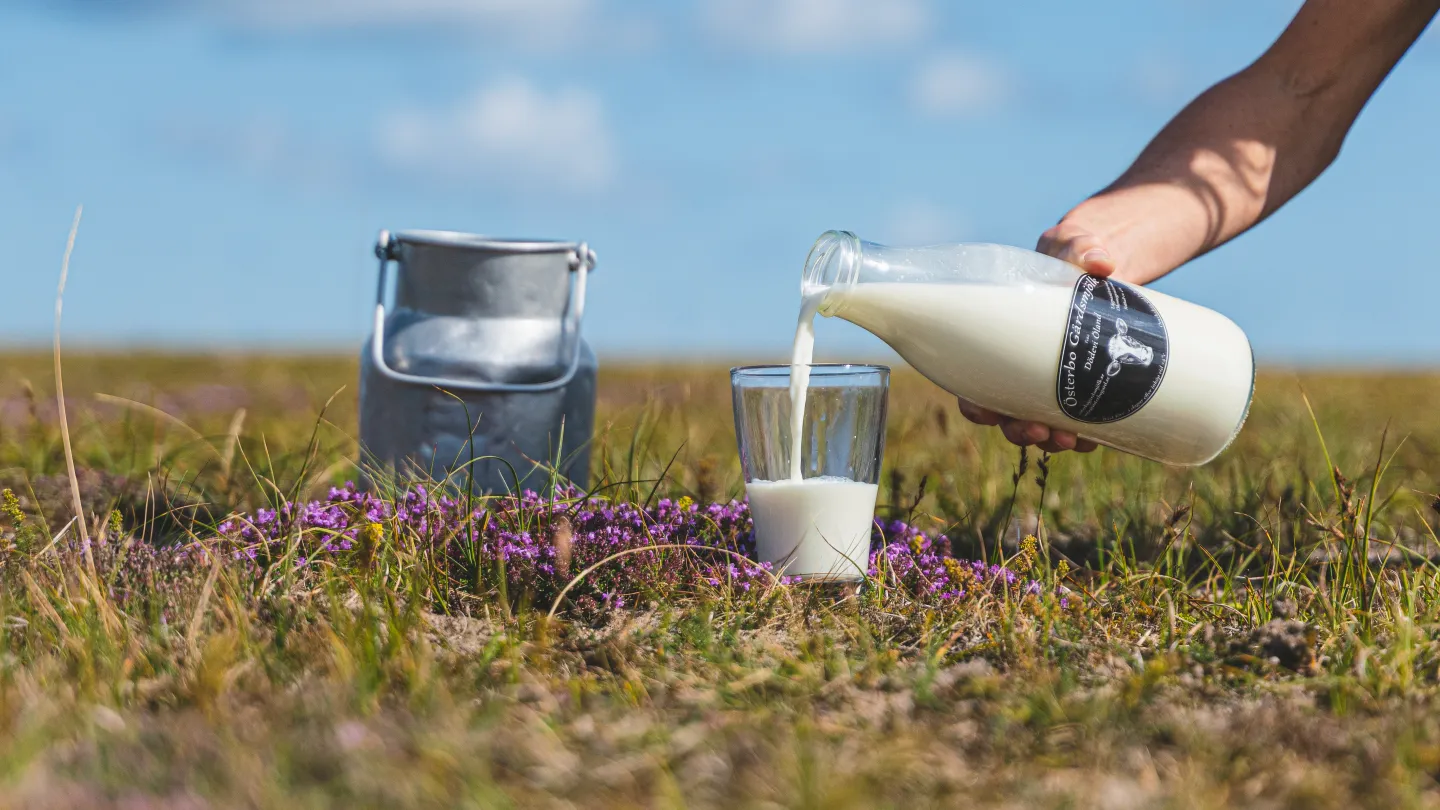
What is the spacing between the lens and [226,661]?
2174 mm

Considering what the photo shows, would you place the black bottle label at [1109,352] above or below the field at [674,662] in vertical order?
above

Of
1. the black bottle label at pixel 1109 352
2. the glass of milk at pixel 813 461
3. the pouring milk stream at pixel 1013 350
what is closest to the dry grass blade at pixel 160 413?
the glass of milk at pixel 813 461

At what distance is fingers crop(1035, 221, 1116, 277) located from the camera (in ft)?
9.58

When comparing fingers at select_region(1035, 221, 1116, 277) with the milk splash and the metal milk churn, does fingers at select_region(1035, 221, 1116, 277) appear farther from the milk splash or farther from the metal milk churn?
the metal milk churn

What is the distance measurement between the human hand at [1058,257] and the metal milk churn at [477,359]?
4.19 ft

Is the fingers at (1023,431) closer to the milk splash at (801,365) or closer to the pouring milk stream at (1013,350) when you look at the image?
the pouring milk stream at (1013,350)

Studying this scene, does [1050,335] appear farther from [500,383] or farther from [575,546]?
[500,383]

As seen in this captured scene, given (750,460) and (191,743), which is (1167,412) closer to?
(750,460)

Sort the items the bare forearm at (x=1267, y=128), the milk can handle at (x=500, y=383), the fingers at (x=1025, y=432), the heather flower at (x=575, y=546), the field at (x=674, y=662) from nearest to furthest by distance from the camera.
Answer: the field at (x=674, y=662), the heather flower at (x=575, y=546), the fingers at (x=1025, y=432), the bare forearm at (x=1267, y=128), the milk can handle at (x=500, y=383)

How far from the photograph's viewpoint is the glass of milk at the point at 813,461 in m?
2.87

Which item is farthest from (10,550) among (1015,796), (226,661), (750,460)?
(1015,796)

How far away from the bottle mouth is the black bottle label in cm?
49

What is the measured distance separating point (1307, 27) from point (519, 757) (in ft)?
10.0

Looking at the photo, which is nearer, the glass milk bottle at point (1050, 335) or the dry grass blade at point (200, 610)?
the dry grass blade at point (200, 610)
